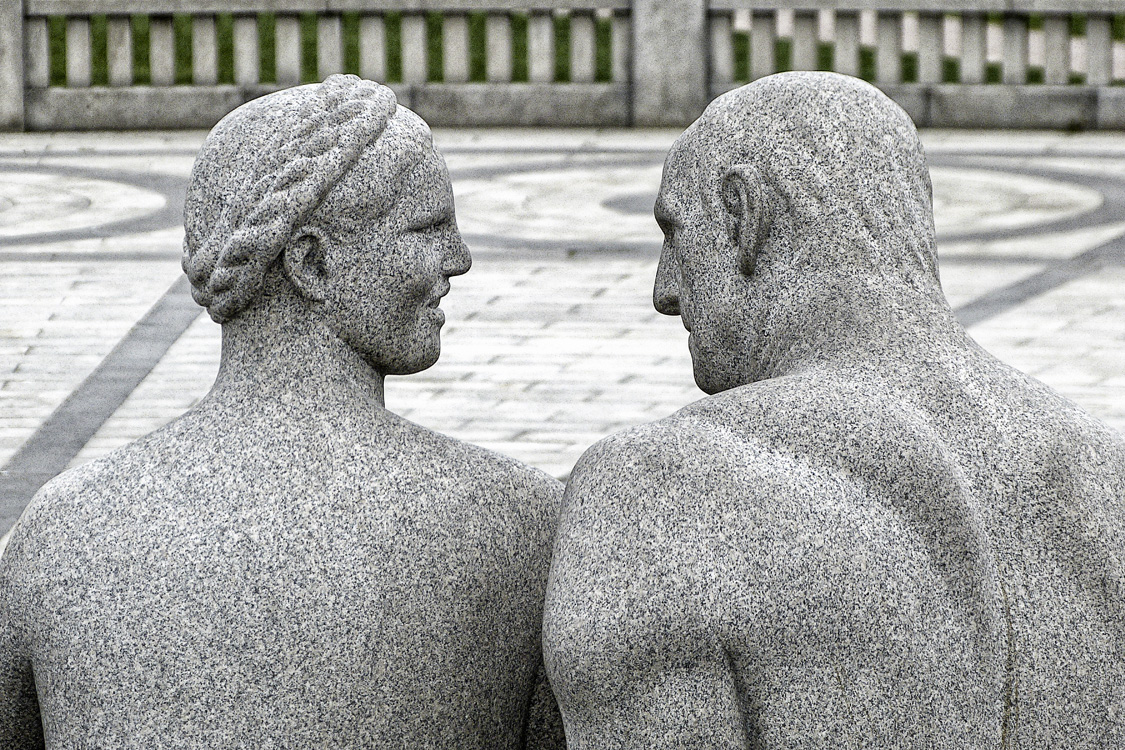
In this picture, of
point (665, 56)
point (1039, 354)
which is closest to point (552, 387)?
point (1039, 354)

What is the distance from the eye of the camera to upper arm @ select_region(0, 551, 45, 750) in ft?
10.3

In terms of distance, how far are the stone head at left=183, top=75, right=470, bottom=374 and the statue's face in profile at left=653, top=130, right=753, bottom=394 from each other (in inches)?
16.6

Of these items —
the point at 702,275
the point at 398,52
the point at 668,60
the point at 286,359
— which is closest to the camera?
the point at 286,359

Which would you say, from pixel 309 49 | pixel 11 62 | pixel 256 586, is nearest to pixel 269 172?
pixel 256 586

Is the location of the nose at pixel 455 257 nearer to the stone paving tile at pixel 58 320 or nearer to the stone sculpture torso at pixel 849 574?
the stone sculpture torso at pixel 849 574

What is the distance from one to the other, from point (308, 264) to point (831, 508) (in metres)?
0.92

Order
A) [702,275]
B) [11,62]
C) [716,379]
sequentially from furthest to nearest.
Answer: [11,62], [716,379], [702,275]

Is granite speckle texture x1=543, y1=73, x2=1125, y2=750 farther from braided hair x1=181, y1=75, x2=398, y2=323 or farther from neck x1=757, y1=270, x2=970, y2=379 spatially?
braided hair x1=181, y1=75, x2=398, y2=323

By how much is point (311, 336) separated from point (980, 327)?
7035mm

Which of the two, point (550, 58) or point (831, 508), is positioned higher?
point (550, 58)

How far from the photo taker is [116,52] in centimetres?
1739

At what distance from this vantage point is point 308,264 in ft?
9.94

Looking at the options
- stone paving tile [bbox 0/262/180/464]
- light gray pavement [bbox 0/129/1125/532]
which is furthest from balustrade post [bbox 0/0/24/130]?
stone paving tile [bbox 0/262/180/464]

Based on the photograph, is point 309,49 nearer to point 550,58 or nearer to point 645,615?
point 550,58
